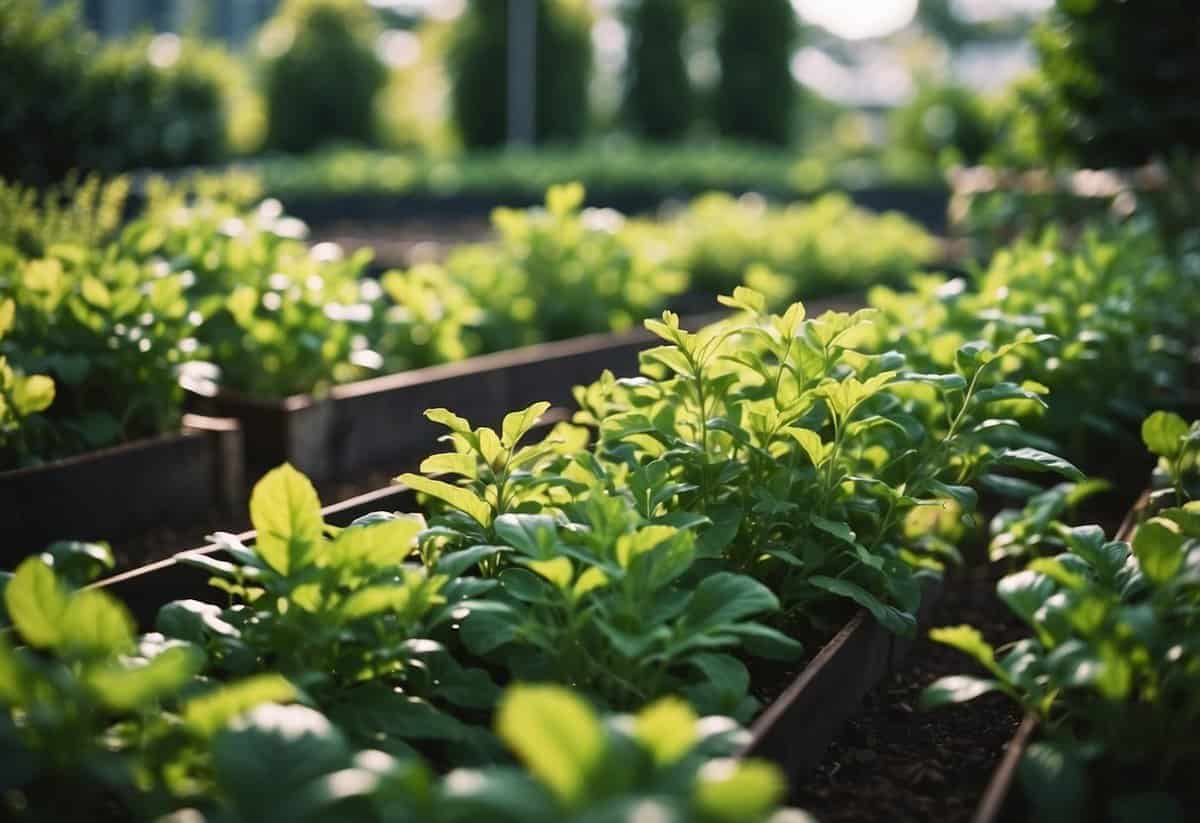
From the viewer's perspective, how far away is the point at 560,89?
56.3 feet

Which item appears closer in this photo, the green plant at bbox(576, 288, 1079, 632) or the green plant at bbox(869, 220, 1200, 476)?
the green plant at bbox(576, 288, 1079, 632)

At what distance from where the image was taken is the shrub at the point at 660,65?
59.7ft

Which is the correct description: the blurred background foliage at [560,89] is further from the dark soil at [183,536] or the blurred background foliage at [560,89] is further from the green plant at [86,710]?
the green plant at [86,710]

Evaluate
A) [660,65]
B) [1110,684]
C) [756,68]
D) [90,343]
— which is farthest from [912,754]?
[660,65]

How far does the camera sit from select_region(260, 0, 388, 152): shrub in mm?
14688

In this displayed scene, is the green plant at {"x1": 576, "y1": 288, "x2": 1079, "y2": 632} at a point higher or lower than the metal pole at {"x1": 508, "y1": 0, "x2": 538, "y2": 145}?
lower

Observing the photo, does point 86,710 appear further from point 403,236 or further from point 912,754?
point 403,236

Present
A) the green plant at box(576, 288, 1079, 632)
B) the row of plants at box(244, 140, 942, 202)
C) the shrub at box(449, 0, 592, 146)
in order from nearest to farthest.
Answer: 1. the green plant at box(576, 288, 1079, 632)
2. the row of plants at box(244, 140, 942, 202)
3. the shrub at box(449, 0, 592, 146)

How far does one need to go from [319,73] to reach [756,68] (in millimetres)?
6462

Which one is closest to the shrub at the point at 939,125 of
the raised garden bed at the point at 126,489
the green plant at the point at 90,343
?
the raised garden bed at the point at 126,489

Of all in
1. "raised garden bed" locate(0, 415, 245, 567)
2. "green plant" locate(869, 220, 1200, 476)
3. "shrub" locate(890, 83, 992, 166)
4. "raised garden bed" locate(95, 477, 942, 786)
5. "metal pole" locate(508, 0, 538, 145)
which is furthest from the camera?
"metal pole" locate(508, 0, 538, 145)

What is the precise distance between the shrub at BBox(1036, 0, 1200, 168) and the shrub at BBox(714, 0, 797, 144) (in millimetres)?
12332

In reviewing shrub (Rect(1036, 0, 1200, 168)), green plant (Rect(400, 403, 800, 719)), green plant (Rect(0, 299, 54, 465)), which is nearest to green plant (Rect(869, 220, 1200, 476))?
green plant (Rect(400, 403, 800, 719))

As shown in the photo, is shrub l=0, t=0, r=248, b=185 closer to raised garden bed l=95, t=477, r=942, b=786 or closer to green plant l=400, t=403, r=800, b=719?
raised garden bed l=95, t=477, r=942, b=786
